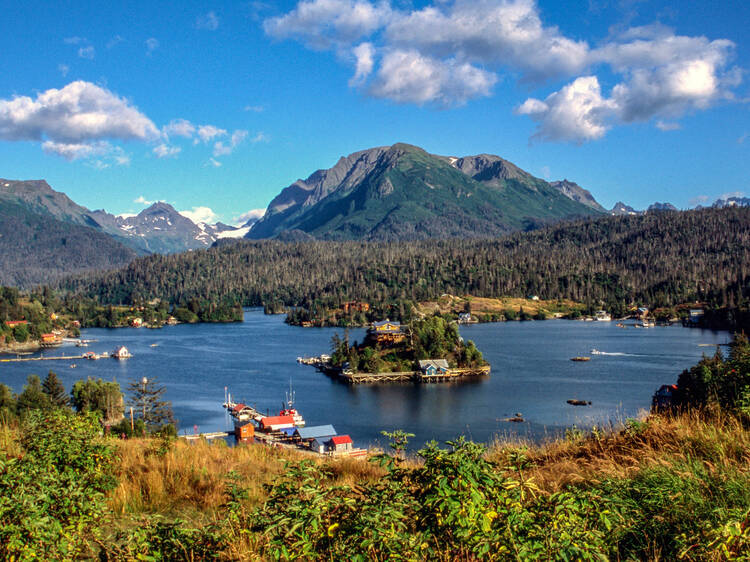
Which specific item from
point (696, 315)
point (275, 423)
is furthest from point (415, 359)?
point (696, 315)

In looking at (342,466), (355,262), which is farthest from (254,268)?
(342,466)

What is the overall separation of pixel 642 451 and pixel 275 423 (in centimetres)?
2844

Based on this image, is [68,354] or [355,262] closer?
[68,354]

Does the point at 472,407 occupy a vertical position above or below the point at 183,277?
below

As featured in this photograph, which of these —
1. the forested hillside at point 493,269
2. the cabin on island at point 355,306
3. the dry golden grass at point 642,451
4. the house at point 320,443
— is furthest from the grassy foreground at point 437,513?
the forested hillside at point 493,269

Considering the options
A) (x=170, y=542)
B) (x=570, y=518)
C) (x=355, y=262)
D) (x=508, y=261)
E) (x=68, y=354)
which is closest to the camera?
(x=570, y=518)

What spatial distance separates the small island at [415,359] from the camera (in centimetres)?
4900

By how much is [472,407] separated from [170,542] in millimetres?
35402

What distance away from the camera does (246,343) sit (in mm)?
72875

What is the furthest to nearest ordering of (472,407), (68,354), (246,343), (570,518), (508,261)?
1. (508,261)
2. (246,343)
3. (68,354)
4. (472,407)
5. (570,518)

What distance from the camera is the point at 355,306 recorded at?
10519 cm

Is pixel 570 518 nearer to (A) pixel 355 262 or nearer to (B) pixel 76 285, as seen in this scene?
(A) pixel 355 262

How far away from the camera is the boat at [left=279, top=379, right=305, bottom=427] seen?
1330 inches

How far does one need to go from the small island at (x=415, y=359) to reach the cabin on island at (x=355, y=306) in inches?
1755
